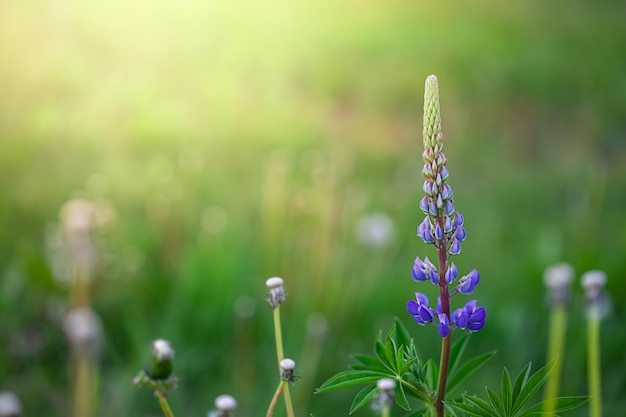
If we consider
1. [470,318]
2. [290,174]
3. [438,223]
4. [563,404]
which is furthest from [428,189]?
[290,174]

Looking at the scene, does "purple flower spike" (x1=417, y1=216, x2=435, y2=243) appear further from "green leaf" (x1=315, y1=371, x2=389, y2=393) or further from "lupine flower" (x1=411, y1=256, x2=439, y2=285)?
"green leaf" (x1=315, y1=371, x2=389, y2=393)

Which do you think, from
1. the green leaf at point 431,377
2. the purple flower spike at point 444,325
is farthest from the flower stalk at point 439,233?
the green leaf at point 431,377

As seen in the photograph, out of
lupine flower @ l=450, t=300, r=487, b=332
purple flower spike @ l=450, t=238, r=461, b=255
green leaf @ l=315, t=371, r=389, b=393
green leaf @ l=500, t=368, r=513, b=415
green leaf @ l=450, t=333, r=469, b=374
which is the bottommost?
green leaf @ l=500, t=368, r=513, b=415

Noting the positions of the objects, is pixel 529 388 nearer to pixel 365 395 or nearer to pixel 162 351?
pixel 365 395

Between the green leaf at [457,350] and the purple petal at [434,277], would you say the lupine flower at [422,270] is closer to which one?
the purple petal at [434,277]

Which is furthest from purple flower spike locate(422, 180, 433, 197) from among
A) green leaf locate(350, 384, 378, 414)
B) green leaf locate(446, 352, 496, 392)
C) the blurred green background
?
the blurred green background

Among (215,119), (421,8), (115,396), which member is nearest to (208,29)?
(215,119)
